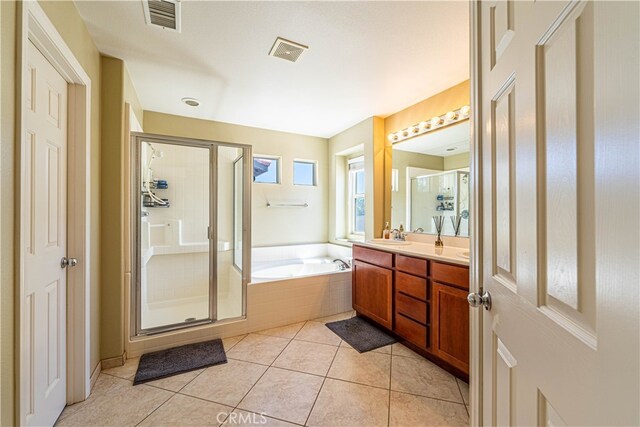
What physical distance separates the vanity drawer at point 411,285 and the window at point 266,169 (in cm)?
245

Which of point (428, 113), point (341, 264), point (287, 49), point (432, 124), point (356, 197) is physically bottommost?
point (341, 264)

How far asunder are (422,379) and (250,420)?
1.19 m

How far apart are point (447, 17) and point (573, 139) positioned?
1.64 m

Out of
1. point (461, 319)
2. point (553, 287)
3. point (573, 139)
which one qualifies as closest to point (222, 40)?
point (573, 139)

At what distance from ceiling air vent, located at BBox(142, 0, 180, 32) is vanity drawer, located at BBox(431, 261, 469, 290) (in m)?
2.43

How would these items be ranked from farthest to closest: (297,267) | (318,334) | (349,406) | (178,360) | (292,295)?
(297,267) → (292,295) → (318,334) → (178,360) → (349,406)

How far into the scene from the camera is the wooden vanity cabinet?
182 cm

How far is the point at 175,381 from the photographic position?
6.06ft

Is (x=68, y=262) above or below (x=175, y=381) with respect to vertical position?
above

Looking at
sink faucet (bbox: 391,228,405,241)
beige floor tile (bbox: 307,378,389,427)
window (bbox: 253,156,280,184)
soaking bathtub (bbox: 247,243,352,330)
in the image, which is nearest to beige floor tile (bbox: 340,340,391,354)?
beige floor tile (bbox: 307,378,389,427)

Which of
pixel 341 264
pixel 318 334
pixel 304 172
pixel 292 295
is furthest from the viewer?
pixel 304 172

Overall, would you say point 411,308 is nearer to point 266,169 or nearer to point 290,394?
point 290,394

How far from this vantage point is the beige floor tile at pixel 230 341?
2.33 m

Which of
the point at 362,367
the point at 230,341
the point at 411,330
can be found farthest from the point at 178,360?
the point at 411,330
